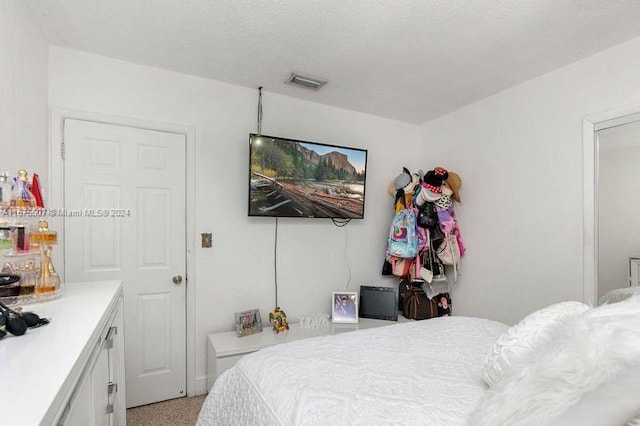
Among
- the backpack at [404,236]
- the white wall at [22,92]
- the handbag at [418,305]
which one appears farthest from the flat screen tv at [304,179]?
the white wall at [22,92]

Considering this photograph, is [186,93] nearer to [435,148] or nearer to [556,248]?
[435,148]

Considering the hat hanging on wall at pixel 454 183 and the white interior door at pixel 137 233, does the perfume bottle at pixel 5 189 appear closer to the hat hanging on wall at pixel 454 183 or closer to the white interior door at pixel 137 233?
the white interior door at pixel 137 233

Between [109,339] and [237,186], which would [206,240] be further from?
[109,339]

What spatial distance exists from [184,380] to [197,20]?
246 centimetres

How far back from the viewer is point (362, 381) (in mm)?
1124

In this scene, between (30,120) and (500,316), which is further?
(500,316)

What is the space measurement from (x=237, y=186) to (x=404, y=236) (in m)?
1.58

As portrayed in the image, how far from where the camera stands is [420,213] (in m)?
3.07

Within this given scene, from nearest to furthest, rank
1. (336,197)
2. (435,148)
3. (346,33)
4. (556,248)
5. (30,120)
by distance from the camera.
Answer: (30,120) < (346,33) < (556,248) < (336,197) < (435,148)

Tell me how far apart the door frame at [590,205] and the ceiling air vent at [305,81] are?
1.89 m

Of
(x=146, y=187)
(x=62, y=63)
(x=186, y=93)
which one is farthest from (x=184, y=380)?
(x=62, y=63)

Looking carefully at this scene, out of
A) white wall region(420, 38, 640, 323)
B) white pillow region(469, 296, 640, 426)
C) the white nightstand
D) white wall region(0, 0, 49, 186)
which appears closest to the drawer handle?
white wall region(0, 0, 49, 186)

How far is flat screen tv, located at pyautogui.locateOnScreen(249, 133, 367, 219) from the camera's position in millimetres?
2580

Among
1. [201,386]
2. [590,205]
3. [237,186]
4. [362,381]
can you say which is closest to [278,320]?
[201,386]
